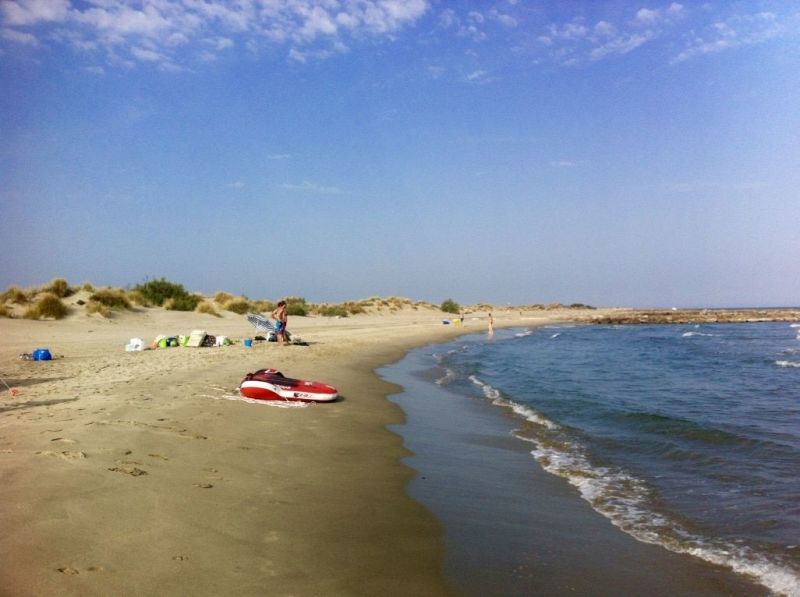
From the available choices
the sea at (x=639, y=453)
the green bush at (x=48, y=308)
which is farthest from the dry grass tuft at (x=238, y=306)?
the sea at (x=639, y=453)

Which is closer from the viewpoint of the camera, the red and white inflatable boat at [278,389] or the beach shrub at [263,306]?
the red and white inflatable boat at [278,389]

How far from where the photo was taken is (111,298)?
28000 mm

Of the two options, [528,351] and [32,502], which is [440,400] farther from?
[528,351]

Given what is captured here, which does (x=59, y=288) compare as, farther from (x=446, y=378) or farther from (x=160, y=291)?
(x=446, y=378)

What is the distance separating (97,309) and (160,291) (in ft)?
25.9

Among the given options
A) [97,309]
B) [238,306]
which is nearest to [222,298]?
[238,306]

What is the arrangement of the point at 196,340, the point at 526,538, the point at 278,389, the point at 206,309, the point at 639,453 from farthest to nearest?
the point at 206,309 → the point at 196,340 → the point at 278,389 → the point at 639,453 → the point at 526,538

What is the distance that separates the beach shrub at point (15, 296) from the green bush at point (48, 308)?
1806mm

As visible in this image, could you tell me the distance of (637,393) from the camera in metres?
15.3

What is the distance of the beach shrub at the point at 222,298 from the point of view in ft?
126

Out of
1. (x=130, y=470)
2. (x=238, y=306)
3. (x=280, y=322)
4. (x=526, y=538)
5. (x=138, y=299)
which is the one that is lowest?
(x=526, y=538)

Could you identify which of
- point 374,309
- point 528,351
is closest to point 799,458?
point 528,351

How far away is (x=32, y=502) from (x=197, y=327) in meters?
24.4

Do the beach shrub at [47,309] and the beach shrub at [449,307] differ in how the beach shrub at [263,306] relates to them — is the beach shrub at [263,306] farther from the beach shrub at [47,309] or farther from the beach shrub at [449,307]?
the beach shrub at [449,307]
